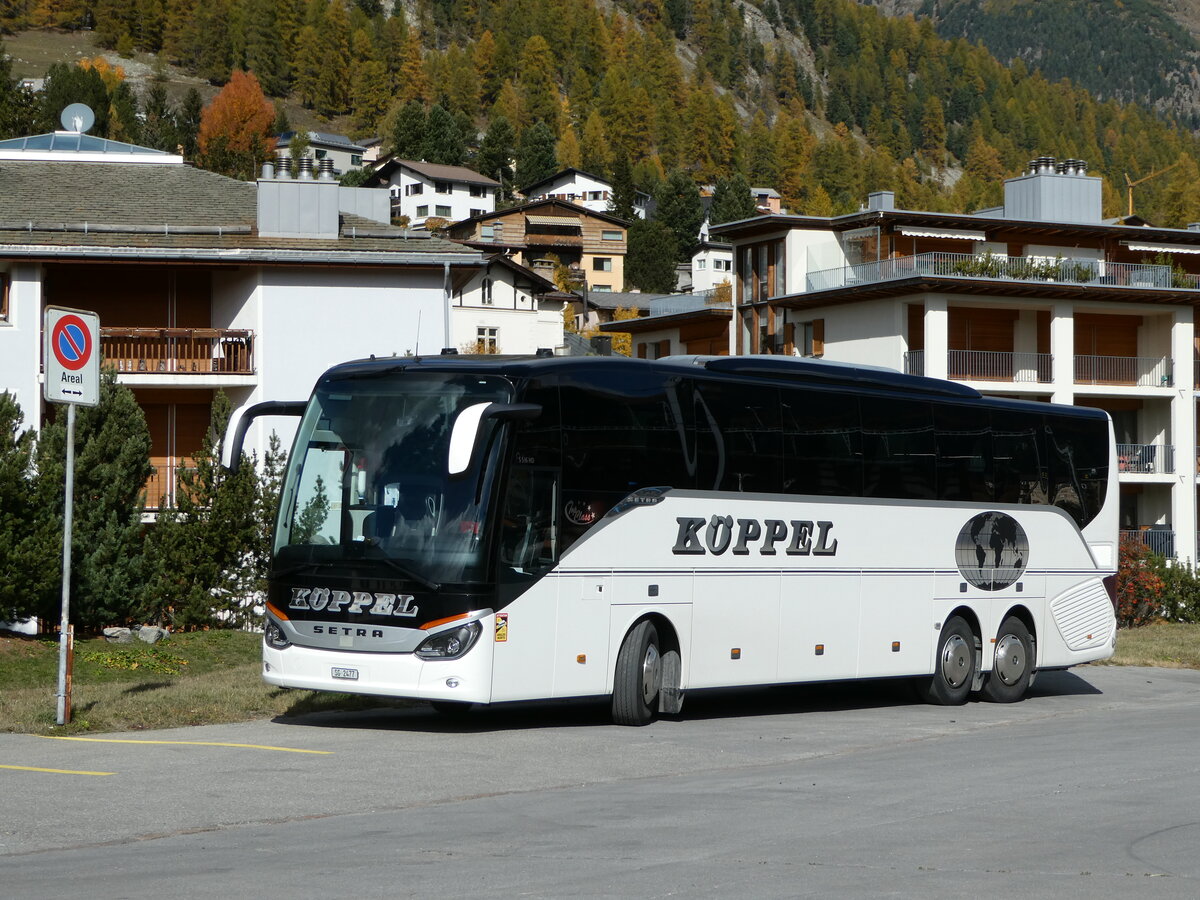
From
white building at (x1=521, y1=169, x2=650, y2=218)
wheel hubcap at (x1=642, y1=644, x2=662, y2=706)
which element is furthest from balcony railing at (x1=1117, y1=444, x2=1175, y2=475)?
white building at (x1=521, y1=169, x2=650, y2=218)

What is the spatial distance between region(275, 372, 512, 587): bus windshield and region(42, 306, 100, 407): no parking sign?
1935 millimetres

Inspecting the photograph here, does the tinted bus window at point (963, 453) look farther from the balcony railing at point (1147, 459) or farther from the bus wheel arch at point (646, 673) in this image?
the balcony railing at point (1147, 459)

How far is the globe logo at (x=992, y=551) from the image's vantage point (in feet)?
65.4

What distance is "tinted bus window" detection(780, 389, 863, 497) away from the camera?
58.2 feet

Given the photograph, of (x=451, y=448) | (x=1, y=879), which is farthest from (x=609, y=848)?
(x=451, y=448)

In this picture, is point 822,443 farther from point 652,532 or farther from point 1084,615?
point 1084,615

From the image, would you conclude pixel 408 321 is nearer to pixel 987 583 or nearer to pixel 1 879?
pixel 987 583

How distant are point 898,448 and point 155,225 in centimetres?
2007

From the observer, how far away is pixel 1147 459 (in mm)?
61375

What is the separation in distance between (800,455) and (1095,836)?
803 cm

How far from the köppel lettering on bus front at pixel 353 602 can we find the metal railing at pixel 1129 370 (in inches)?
1979

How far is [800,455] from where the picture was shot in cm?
1783

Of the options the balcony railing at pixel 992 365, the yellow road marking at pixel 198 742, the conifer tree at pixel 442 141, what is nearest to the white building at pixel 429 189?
the conifer tree at pixel 442 141

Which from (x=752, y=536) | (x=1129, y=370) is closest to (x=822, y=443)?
(x=752, y=536)
